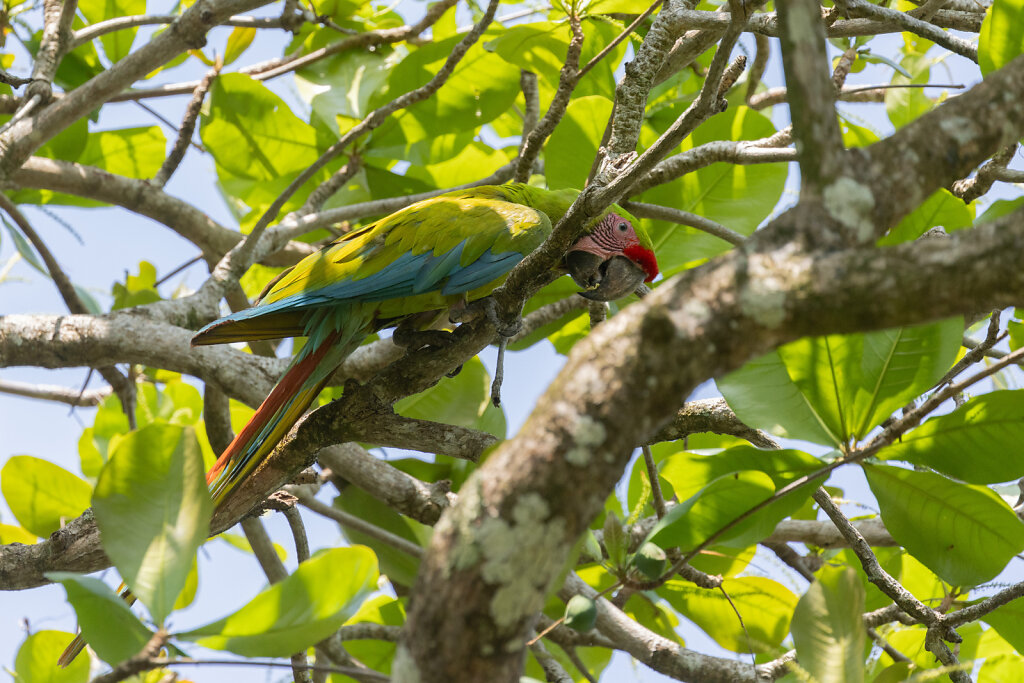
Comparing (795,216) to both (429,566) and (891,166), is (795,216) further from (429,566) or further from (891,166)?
(429,566)

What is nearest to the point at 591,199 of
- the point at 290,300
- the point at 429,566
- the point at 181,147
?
the point at 429,566

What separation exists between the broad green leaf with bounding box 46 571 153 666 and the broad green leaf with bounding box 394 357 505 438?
143cm

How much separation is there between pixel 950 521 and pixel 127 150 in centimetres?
301

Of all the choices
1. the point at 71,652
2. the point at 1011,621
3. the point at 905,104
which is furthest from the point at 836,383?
the point at 905,104

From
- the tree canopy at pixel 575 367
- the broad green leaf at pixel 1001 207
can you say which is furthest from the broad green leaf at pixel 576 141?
the broad green leaf at pixel 1001 207

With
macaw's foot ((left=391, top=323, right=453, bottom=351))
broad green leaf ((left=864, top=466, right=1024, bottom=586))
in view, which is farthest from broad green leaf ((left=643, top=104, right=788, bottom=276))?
broad green leaf ((left=864, top=466, right=1024, bottom=586))

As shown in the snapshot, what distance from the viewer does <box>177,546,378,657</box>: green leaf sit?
1.02 metres

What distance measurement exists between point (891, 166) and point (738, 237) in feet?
3.78

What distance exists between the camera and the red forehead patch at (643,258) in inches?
93.2

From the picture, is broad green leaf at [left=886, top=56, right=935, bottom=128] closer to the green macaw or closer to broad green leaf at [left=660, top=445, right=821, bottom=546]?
the green macaw

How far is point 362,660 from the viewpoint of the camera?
7.86 feet

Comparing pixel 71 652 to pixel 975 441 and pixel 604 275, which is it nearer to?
pixel 604 275

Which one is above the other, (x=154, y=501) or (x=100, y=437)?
(x=100, y=437)

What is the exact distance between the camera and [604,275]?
2.34 metres
